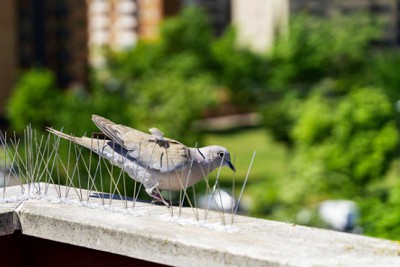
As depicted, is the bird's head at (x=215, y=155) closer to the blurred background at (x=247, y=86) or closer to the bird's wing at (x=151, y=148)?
the bird's wing at (x=151, y=148)

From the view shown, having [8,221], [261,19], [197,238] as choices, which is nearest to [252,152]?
[261,19]

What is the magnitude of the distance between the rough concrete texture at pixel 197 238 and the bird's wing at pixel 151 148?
44cm

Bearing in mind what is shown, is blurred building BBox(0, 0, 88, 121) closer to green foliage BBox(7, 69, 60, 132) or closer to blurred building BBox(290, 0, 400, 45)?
green foliage BBox(7, 69, 60, 132)

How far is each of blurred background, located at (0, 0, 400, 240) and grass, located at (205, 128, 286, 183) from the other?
141mm

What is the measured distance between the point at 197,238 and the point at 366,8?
76791mm

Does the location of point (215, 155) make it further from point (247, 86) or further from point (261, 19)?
point (261, 19)

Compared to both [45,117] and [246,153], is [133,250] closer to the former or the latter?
[45,117]

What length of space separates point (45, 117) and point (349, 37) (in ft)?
89.5

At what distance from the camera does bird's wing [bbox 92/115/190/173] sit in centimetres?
575

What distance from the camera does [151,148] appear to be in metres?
5.96

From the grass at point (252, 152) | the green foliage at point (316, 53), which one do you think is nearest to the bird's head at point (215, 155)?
the grass at point (252, 152)

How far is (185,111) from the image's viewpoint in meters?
42.3

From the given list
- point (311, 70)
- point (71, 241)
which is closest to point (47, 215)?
point (71, 241)

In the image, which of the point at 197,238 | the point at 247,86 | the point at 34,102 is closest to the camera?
the point at 197,238
